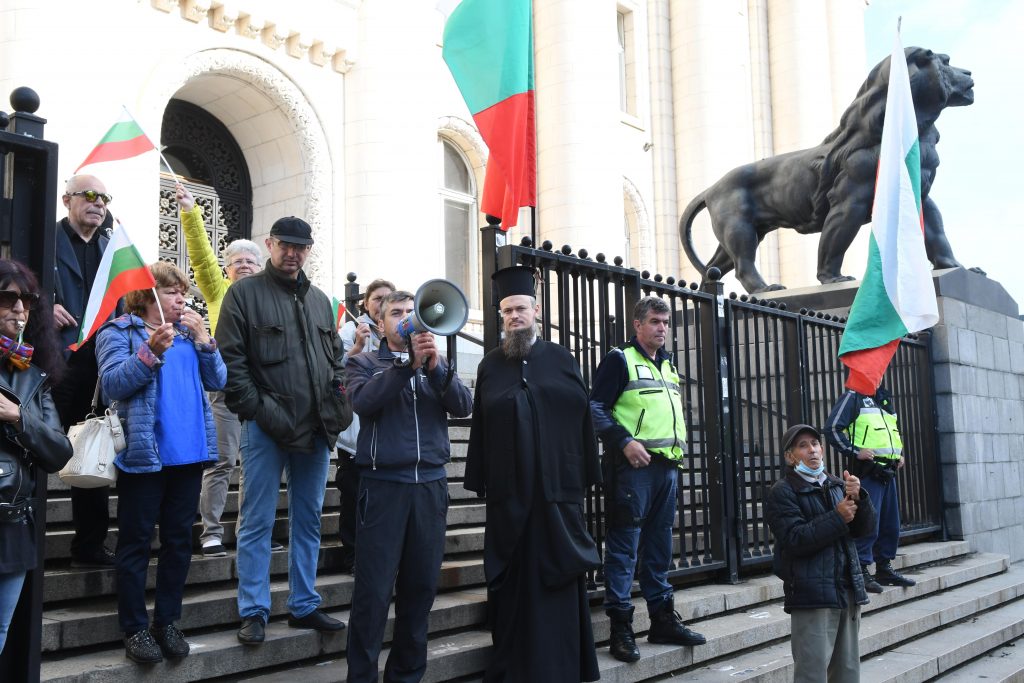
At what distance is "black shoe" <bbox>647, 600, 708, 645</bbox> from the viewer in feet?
19.4

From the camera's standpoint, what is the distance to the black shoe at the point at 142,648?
423 centimetres

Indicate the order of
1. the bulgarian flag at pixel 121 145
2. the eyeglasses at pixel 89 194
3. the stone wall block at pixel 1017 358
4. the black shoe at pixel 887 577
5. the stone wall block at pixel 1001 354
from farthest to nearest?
the stone wall block at pixel 1017 358
the stone wall block at pixel 1001 354
the black shoe at pixel 887 577
the eyeglasses at pixel 89 194
the bulgarian flag at pixel 121 145

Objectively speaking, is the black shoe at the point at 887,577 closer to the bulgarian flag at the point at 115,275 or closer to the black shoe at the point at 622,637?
the black shoe at the point at 622,637

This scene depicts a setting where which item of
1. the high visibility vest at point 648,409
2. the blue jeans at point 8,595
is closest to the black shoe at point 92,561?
the blue jeans at point 8,595

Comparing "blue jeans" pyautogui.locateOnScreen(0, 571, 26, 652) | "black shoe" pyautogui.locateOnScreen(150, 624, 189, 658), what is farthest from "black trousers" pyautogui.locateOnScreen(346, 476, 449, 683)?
"blue jeans" pyautogui.locateOnScreen(0, 571, 26, 652)

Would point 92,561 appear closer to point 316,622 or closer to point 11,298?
point 316,622

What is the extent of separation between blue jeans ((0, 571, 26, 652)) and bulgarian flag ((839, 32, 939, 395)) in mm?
5687

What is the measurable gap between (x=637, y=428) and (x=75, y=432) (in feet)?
10.1

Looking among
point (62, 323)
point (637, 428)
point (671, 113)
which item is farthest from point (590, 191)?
point (62, 323)

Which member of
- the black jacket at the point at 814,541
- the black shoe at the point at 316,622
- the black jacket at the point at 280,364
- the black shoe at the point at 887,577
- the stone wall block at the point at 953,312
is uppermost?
the stone wall block at the point at 953,312

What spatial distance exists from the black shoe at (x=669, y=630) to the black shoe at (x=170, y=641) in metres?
2.80

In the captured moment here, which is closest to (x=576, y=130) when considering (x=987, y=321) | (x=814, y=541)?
(x=987, y=321)

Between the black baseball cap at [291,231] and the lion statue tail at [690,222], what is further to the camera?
the lion statue tail at [690,222]

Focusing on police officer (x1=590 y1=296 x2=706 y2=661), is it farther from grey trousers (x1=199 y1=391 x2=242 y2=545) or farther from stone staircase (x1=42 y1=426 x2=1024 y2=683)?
grey trousers (x1=199 y1=391 x2=242 y2=545)
